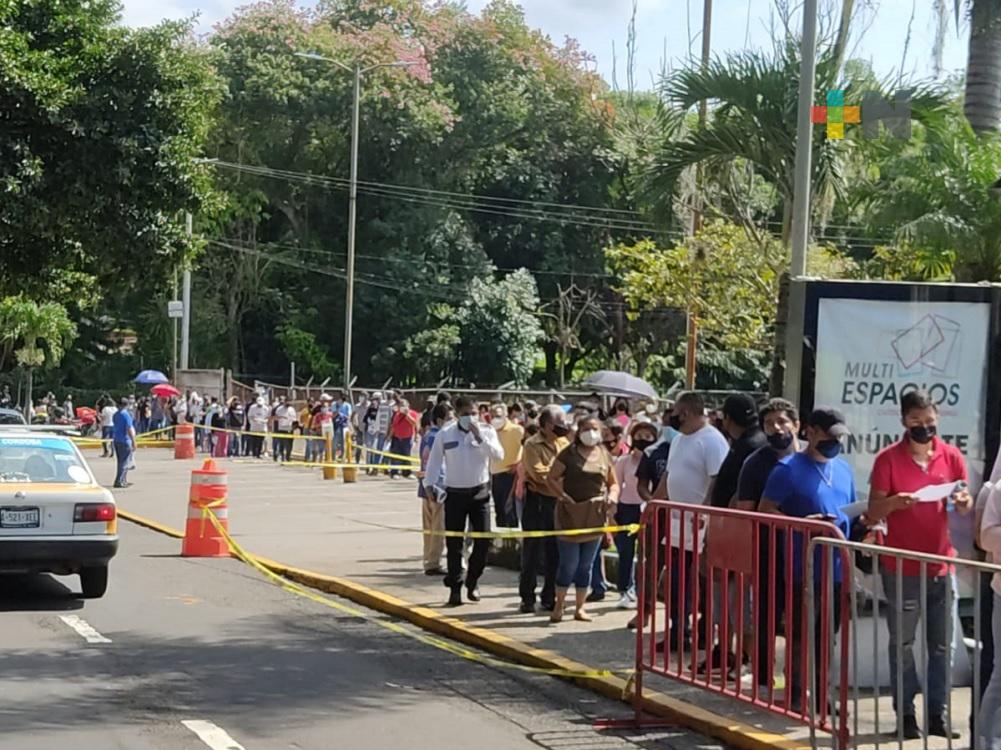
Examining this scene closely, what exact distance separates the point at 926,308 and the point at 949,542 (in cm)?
224

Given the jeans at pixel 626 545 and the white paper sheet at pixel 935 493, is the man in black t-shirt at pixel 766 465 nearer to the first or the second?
the white paper sheet at pixel 935 493

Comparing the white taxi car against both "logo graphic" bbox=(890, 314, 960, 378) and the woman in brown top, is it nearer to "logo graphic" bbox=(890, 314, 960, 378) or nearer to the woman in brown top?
the woman in brown top

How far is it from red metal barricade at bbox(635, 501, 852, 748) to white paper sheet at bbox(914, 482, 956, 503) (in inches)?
24.4

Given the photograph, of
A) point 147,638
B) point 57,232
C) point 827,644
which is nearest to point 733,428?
point 827,644

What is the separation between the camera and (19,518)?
12.6 meters

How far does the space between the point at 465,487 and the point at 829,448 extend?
551 cm

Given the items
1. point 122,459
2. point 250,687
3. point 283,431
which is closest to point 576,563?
point 250,687

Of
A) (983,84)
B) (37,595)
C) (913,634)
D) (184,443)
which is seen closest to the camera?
(913,634)

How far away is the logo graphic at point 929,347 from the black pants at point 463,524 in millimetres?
4558

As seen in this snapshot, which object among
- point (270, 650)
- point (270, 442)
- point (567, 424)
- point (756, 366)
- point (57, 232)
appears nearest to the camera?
point (270, 650)

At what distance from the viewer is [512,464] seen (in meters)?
17.9

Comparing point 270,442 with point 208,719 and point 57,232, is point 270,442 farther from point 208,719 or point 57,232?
point 208,719

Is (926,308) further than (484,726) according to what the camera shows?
Yes

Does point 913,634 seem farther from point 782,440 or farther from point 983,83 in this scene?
point 983,83
